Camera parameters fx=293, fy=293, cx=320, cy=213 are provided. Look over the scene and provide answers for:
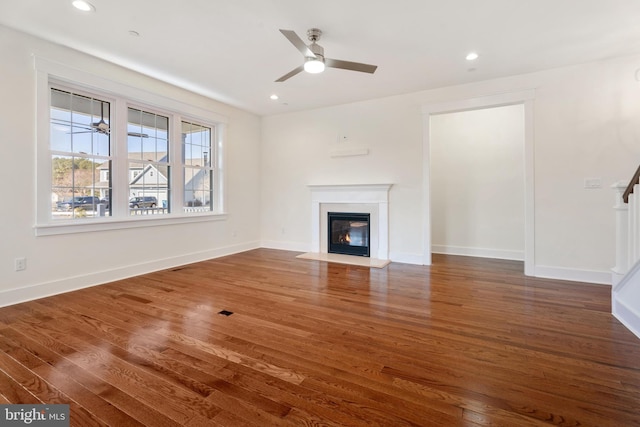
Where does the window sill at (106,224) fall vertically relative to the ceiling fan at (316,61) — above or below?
below

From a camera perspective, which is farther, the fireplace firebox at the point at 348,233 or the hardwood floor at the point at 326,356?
the fireplace firebox at the point at 348,233

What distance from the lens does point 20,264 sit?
121 inches

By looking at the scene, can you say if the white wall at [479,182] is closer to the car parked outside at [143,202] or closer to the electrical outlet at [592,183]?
the electrical outlet at [592,183]

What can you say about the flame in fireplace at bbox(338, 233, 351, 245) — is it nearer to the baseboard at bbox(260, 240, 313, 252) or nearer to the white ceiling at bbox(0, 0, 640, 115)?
the baseboard at bbox(260, 240, 313, 252)

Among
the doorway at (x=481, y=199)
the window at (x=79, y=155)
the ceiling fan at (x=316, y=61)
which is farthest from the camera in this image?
the doorway at (x=481, y=199)

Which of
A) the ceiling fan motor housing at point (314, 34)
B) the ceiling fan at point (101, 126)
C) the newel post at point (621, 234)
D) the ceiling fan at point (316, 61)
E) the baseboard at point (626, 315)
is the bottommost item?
the baseboard at point (626, 315)

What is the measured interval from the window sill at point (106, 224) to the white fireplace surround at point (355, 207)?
2045mm

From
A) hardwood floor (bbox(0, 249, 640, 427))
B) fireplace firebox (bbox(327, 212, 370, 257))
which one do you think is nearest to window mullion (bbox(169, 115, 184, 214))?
hardwood floor (bbox(0, 249, 640, 427))

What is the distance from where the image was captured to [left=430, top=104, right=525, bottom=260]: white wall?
510 cm

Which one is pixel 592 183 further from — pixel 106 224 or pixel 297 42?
pixel 106 224

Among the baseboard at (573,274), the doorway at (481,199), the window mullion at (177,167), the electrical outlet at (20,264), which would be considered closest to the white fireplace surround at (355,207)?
the doorway at (481,199)

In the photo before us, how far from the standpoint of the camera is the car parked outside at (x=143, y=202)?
4172 mm

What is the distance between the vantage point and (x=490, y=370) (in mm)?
1860

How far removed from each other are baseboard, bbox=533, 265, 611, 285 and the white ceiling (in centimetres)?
269
